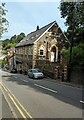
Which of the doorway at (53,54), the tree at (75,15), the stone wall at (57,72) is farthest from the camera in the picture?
the doorway at (53,54)

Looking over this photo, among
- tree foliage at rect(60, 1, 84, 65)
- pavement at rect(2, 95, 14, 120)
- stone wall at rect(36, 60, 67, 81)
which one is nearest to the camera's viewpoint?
pavement at rect(2, 95, 14, 120)

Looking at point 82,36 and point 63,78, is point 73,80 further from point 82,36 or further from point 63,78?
point 82,36

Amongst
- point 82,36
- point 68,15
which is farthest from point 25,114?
point 68,15

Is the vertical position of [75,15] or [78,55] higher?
[75,15]

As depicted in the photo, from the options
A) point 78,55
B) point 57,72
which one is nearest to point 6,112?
point 78,55

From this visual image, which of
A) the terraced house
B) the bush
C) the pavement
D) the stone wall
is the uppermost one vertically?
the terraced house

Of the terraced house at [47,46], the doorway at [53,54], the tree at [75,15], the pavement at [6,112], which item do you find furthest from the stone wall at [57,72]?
the pavement at [6,112]

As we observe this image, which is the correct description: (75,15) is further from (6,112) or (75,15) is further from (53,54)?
(53,54)

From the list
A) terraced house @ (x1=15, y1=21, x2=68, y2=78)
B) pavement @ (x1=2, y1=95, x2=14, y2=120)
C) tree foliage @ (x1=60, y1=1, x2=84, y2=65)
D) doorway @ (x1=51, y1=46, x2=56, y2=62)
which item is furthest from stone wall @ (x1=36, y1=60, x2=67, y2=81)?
pavement @ (x1=2, y1=95, x2=14, y2=120)

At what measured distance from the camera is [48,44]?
59.8m

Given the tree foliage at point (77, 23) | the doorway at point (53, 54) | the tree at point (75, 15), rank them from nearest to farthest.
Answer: the tree foliage at point (77, 23), the tree at point (75, 15), the doorway at point (53, 54)

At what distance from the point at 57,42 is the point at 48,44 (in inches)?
99.2

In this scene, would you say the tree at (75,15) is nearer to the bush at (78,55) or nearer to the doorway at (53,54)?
the bush at (78,55)

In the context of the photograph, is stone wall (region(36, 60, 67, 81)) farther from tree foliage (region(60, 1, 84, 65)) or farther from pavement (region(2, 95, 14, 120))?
pavement (region(2, 95, 14, 120))
